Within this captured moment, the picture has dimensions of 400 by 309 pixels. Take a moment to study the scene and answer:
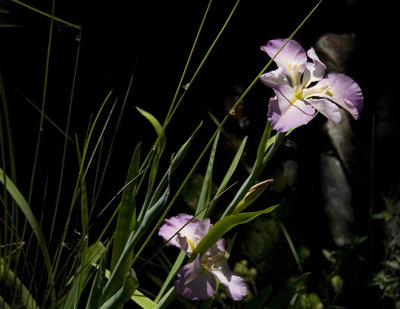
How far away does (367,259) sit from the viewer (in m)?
1.95

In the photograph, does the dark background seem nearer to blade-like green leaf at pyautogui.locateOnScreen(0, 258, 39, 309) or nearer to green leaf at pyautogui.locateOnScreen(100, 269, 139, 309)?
blade-like green leaf at pyautogui.locateOnScreen(0, 258, 39, 309)

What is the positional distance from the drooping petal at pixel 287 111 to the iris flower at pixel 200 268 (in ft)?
0.64

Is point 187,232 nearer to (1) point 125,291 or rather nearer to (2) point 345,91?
(1) point 125,291

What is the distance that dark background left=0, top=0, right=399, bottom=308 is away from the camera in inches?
65.1

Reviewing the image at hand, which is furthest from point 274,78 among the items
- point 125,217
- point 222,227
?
point 125,217

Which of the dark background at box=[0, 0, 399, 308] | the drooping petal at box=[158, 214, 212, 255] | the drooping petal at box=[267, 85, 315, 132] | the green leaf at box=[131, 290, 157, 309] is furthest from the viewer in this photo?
the dark background at box=[0, 0, 399, 308]

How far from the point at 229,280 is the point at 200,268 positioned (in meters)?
0.05

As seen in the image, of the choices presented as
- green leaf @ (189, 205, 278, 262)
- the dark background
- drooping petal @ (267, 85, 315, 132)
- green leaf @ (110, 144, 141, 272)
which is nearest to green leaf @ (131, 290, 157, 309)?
green leaf @ (110, 144, 141, 272)

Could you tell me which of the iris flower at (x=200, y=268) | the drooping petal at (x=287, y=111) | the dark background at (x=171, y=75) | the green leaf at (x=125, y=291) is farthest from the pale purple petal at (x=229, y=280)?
the dark background at (x=171, y=75)

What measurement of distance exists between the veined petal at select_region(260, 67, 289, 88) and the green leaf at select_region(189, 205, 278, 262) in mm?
164

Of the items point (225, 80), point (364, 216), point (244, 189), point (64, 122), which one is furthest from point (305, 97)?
point (364, 216)

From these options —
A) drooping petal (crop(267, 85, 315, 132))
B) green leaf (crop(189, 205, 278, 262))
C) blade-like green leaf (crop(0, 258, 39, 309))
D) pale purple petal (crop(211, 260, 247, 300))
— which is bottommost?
blade-like green leaf (crop(0, 258, 39, 309))

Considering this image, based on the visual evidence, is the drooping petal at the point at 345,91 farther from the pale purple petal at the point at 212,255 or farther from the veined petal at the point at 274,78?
the pale purple petal at the point at 212,255

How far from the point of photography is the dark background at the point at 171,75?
1.65 metres
